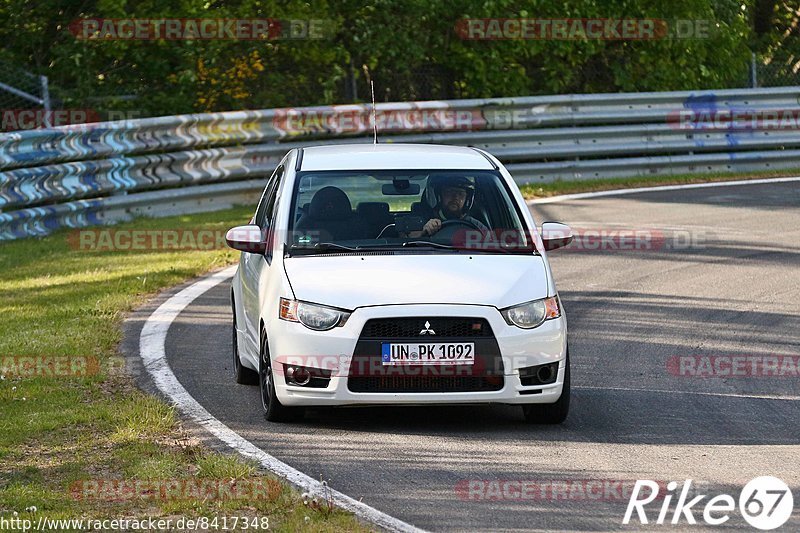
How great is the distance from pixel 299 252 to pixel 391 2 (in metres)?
14.7

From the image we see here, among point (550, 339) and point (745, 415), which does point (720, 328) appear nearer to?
point (745, 415)

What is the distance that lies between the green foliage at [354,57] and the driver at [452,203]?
518 inches

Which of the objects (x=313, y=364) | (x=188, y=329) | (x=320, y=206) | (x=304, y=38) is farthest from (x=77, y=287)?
(x=304, y=38)

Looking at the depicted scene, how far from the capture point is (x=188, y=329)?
1133 cm

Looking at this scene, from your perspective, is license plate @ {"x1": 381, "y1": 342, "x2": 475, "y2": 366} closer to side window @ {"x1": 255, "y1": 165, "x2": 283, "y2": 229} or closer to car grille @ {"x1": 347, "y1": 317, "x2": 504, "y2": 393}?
car grille @ {"x1": 347, "y1": 317, "x2": 504, "y2": 393}

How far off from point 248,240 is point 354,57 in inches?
565

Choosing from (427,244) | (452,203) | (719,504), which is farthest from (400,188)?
(719,504)

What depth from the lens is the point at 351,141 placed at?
67.2 feet

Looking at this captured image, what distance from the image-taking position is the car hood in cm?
793

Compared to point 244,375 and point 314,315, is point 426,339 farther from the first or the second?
point 244,375

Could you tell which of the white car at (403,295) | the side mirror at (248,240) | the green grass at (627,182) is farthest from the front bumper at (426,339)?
the green grass at (627,182)

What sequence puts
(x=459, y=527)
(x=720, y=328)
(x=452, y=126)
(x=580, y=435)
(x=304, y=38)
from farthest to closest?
(x=304, y=38)
(x=452, y=126)
(x=720, y=328)
(x=580, y=435)
(x=459, y=527)

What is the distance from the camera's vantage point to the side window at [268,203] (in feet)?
31.4

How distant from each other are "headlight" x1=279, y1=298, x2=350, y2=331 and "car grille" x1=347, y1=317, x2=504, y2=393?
17 centimetres
